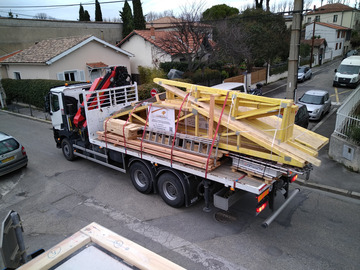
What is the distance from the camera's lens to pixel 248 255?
17.0ft

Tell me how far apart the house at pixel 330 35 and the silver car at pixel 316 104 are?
34749 mm

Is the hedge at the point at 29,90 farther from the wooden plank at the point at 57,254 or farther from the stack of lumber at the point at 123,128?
the wooden plank at the point at 57,254

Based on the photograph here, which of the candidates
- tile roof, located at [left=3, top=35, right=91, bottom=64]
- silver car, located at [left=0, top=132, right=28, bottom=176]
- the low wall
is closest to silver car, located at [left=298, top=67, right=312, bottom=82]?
the low wall

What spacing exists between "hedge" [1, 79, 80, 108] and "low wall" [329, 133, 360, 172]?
15774 millimetres

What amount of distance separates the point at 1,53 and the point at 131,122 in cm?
2439

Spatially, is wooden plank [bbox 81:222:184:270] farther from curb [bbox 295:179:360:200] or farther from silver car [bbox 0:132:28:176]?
silver car [bbox 0:132:28:176]

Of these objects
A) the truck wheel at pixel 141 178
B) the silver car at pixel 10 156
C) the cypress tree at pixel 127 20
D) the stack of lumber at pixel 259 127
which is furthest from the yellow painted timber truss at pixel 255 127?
the cypress tree at pixel 127 20

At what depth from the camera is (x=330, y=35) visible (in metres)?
47.3

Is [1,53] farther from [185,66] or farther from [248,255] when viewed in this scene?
[248,255]

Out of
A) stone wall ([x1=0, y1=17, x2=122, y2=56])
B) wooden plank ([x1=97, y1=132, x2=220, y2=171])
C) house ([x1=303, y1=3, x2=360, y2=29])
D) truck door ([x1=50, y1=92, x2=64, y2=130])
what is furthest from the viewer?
house ([x1=303, y1=3, x2=360, y2=29])

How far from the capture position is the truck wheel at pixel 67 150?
32.2 feet

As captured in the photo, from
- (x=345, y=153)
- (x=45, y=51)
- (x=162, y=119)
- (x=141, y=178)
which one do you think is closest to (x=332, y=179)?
(x=345, y=153)

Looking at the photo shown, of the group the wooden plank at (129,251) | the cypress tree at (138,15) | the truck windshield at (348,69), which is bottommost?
the truck windshield at (348,69)

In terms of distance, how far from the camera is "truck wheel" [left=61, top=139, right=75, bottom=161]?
9805mm
